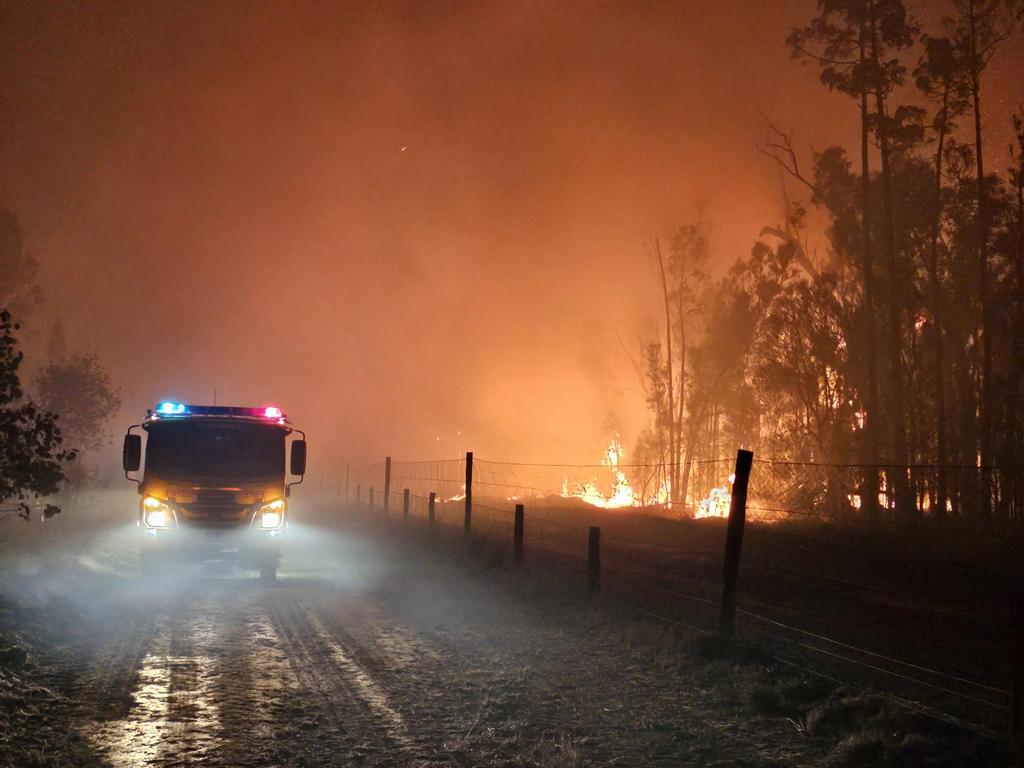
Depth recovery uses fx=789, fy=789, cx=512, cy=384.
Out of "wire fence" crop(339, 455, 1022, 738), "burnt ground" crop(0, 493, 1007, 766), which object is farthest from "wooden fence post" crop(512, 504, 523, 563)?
"burnt ground" crop(0, 493, 1007, 766)

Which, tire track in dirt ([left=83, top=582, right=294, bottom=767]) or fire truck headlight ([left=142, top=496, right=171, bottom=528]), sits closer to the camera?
tire track in dirt ([left=83, top=582, right=294, bottom=767])

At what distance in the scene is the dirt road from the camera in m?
6.28

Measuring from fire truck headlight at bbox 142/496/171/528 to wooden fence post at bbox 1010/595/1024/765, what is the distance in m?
12.9

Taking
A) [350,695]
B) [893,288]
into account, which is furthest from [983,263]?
[350,695]

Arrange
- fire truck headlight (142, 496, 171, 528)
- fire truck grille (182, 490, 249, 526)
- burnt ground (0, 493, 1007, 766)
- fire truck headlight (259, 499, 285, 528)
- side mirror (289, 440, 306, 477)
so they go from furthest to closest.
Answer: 1. side mirror (289, 440, 306, 477)
2. fire truck headlight (259, 499, 285, 528)
3. fire truck grille (182, 490, 249, 526)
4. fire truck headlight (142, 496, 171, 528)
5. burnt ground (0, 493, 1007, 766)

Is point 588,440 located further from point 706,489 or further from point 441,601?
point 441,601

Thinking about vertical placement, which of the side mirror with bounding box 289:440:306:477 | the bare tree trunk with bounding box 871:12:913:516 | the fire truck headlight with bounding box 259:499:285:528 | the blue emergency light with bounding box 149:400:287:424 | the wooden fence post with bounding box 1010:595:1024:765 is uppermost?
the bare tree trunk with bounding box 871:12:913:516

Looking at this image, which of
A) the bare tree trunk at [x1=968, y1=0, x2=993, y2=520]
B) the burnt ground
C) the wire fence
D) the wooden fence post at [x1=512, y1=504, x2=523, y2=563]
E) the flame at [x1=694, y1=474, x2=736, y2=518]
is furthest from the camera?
the flame at [x1=694, y1=474, x2=736, y2=518]

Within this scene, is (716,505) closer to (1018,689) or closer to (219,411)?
(219,411)

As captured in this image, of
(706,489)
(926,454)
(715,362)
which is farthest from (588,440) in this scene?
(926,454)

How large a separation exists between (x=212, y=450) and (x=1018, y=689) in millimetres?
13088

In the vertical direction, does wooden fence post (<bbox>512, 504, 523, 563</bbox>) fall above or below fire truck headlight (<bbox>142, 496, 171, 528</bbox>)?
below

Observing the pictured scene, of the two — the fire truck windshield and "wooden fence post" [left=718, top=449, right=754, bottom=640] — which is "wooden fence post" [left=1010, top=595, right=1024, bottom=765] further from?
the fire truck windshield

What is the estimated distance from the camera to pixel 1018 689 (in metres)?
6.41
